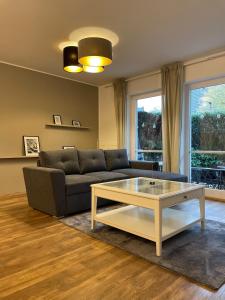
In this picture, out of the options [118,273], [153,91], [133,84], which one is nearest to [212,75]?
[153,91]

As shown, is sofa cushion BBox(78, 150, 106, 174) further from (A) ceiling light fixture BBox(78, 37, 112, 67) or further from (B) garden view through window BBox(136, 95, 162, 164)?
(A) ceiling light fixture BBox(78, 37, 112, 67)

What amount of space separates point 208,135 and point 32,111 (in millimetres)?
3310

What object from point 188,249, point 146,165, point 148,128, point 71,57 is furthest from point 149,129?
point 188,249

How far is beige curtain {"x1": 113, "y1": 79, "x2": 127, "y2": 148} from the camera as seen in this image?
Answer: 17.1 ft

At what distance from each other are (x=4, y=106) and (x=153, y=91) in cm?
289

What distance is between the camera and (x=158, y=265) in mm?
1847

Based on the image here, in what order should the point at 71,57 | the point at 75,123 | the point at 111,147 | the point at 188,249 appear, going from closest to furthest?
1. the point at 188,249
2. the point at 71,57
3. the point at 75,123
4. the point at 111,147

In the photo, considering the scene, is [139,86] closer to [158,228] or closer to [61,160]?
[61,160]

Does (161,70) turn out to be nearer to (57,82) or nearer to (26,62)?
(57,82)

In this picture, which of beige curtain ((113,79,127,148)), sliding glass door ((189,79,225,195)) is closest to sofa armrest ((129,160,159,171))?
sliding glass door ((189,79,225,195))

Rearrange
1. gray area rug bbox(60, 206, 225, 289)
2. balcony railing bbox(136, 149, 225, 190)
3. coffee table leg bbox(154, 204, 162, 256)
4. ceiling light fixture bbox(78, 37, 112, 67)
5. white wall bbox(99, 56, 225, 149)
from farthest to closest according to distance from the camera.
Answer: balcony railing bbox(136, 149, 225, 190), white wall bbox(99, 56, 225, 149), ceiling light fixture bbox(78, 37, 112, 67), coffee table leg bbox(154, 204, 162, 256), gray area rug bbox(60, 206, 225, 289)

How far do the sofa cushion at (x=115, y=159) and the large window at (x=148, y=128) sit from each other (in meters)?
0.70

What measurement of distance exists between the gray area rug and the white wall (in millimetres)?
2455

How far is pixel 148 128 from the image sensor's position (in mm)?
5055
